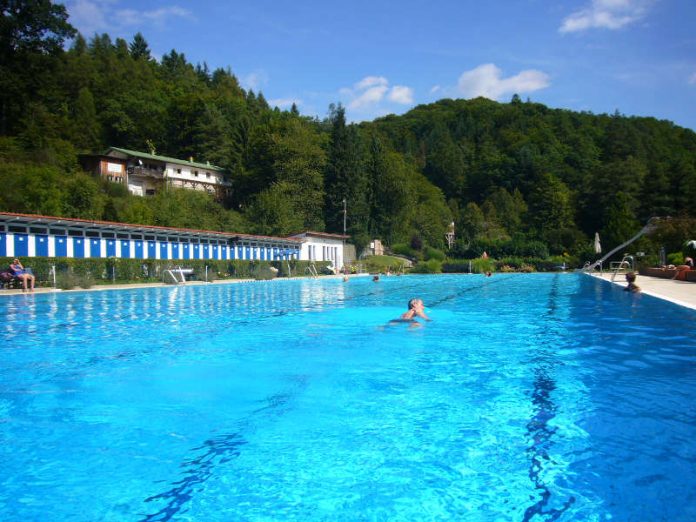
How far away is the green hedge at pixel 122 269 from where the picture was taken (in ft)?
62.7

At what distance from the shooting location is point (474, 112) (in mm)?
98125

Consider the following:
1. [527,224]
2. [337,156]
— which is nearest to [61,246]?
[337,156]

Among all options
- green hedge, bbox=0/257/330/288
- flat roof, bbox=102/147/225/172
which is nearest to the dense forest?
flat roof, bbox=102/147/225/172

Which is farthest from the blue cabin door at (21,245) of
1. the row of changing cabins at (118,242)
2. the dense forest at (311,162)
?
the dense forest at (311,162)

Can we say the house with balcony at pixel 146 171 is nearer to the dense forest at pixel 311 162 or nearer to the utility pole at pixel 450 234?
the dense forest at pixel 311 162

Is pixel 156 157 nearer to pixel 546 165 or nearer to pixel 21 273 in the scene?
pixel 21 273

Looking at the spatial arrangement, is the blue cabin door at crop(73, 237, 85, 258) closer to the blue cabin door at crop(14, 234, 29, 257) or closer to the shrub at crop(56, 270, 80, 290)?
the blue cabin door at crop(14, 234, 29, 257)

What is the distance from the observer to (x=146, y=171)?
49.5 meters

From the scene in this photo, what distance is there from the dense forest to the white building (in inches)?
164

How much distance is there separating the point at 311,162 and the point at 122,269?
36.0 meters

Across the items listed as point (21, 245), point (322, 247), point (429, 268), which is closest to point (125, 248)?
point (21, 245)

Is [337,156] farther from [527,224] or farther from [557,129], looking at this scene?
[557,129]

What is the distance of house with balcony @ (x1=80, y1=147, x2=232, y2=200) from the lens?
4694 centimetres

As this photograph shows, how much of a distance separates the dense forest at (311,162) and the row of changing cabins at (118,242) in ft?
29.4
